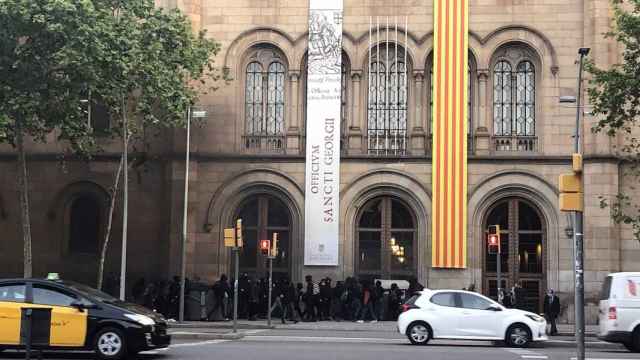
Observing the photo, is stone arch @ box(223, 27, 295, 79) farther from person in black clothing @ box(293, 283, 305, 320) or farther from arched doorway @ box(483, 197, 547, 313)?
arched doorway @ box(483, 197, 547, 313)

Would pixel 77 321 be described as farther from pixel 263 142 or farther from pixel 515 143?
pixel 515 143

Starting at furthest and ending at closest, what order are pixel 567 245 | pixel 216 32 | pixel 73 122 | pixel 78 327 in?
pixel 216 32 → pixel 567 245 → pixel 73 122 → pixel 78 327

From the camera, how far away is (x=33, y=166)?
122ft

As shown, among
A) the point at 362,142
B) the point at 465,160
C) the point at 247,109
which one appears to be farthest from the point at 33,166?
the point at 465,160

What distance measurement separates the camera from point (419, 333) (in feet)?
77.9

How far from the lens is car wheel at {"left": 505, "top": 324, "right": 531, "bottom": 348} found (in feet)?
78.3

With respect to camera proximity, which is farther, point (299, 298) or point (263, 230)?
point (263, 230)

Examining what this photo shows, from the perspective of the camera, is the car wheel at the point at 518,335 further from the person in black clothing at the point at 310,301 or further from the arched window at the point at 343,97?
the arched window at the point at 343,97

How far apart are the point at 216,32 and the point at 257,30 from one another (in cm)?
161

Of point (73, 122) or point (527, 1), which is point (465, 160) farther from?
point (73, 122)

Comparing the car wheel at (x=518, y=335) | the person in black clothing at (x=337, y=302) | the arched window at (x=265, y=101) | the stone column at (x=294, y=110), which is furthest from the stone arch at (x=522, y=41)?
the car wheel at (x=518, y=335)

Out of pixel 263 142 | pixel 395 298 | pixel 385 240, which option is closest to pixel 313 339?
pixel 395 298

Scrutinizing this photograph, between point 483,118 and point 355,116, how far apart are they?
487 centimetres

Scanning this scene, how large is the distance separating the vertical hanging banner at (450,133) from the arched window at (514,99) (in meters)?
1.43
